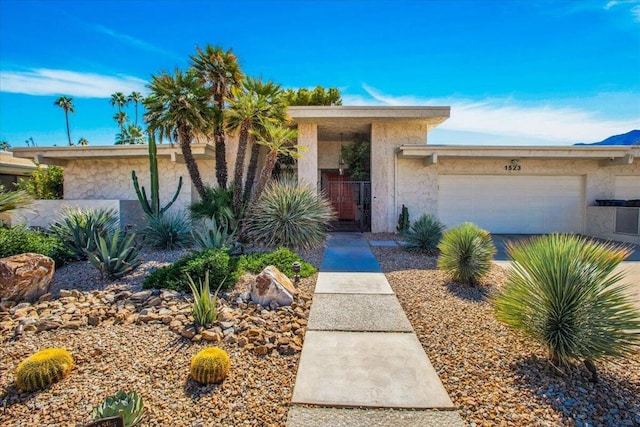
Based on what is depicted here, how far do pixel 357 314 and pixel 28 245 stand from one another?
24.7ft

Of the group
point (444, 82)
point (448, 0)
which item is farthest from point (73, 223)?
point (444, 82)

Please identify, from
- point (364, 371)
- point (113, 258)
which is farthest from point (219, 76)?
point (364, 371)

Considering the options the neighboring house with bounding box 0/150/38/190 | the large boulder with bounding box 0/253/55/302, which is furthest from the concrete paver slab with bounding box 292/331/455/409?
the neighboring house with bounding box 0/150/38/190

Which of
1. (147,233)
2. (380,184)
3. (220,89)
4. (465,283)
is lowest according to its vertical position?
(465,283)

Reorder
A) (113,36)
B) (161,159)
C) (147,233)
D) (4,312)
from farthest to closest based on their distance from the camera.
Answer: (161,159), (113,36), (147,233), (4,312)

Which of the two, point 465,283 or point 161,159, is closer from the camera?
point 465,283

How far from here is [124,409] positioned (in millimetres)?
2635

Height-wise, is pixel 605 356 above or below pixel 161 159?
below

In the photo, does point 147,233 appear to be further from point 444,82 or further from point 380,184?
point 444,82

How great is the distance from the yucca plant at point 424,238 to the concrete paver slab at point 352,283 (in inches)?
114

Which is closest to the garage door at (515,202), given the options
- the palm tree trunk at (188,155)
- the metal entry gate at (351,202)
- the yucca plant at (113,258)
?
the metal entry gate at (351,202)

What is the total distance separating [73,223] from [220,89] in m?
6.55

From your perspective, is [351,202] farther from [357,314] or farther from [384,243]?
[357,314]

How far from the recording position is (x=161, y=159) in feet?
48.1
